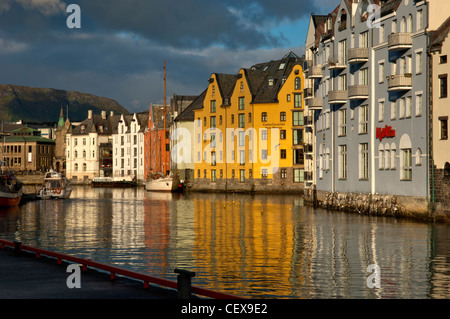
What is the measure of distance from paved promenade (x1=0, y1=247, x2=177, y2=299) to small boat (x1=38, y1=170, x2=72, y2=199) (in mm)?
78769

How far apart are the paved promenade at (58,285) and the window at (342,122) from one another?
1974 inches

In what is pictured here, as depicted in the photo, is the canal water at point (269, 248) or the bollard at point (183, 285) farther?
the canal water at point (269, 248)

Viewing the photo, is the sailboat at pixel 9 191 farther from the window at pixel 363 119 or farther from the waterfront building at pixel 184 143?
the waterfront building at pixel 184 143

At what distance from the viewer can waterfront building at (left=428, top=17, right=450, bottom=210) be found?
52469 mm

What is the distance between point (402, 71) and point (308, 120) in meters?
29.3

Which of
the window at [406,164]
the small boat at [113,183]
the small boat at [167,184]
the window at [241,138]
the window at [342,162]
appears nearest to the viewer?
the window at [406,164]

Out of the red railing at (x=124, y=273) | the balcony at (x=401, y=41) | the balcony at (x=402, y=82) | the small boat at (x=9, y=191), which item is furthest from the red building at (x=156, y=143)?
the red railing at (x=124, y=273)

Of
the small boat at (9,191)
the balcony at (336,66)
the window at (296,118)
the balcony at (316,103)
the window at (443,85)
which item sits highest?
the balcony at (336,66)

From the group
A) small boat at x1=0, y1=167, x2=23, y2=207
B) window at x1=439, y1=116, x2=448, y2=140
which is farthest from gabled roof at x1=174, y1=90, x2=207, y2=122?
window at x1=439, y1=116, x2=448, y2=140

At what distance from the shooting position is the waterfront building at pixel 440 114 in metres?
52.5

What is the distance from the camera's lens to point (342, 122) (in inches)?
2889

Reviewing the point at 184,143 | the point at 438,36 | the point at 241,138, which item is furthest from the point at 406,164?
the point at 184,143

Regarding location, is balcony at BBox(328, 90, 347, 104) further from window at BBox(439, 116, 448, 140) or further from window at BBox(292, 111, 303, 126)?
window at BBox(292, 111, 303, 126)

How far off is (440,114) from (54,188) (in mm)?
66077
